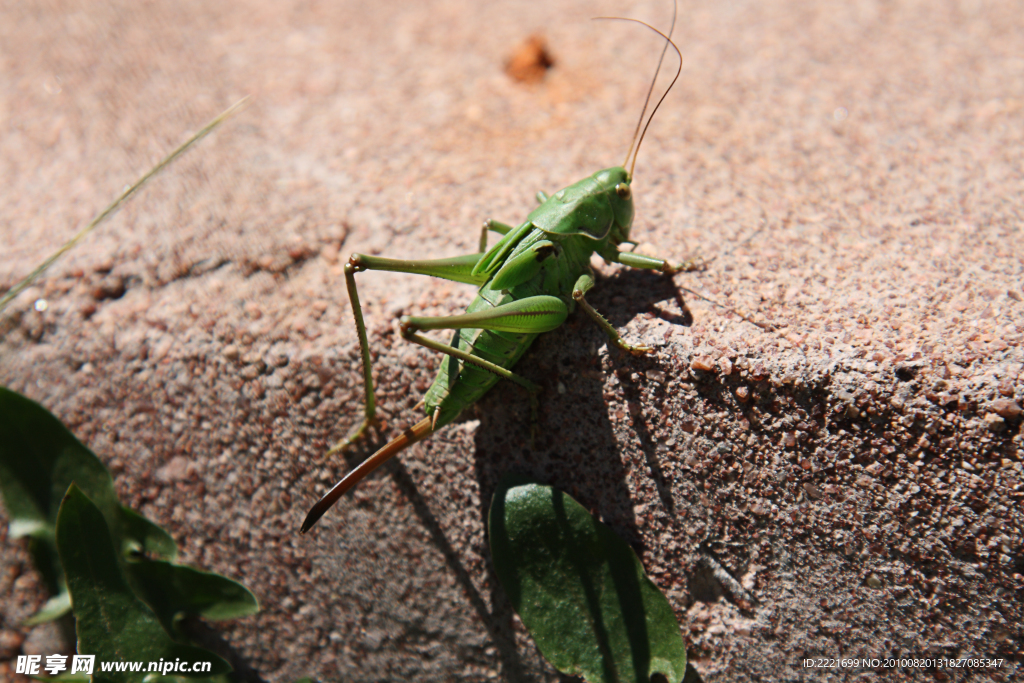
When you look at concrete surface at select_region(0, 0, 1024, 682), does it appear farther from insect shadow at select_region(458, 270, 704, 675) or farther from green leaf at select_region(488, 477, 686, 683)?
green leaf at select_region(488, 477, 686, 683)

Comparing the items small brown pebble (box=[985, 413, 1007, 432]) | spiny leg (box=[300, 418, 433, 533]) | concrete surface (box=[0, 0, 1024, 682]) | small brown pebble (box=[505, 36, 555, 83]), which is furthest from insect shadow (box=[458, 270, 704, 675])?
small brown pebble (box=[505, 36, 555, 83])

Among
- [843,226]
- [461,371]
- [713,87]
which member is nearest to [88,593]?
[461,371]

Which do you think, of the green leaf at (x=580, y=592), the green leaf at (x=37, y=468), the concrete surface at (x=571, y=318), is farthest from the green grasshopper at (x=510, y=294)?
the green leaf at (x=37, y=468)

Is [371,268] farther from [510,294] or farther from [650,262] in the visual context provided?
[650,262]

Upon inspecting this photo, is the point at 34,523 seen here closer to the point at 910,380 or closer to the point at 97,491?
the point at 97,491

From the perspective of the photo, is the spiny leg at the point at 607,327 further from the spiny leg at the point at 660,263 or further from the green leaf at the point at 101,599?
the green leaf at the point at 101,599

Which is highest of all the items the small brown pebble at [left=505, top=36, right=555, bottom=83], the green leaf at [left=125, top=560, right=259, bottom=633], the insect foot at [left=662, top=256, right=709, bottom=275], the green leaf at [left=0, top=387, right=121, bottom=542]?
the small brown pebble at [left=505, top=36, right=555, bottom=83]
